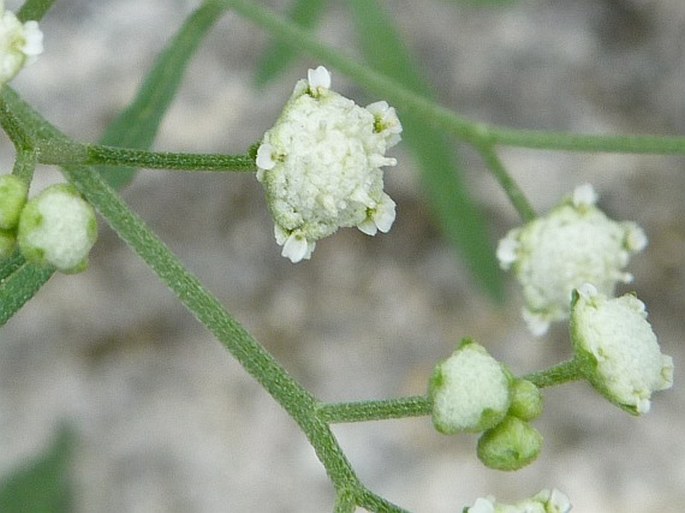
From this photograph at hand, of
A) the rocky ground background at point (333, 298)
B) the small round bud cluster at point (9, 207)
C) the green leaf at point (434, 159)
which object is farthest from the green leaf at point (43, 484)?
the small round bud cluster at point (9, 207)

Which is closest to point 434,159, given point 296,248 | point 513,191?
point 513,191

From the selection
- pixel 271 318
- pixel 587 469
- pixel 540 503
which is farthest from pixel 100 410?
pixel 540 503

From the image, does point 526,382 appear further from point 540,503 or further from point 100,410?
point 100,410

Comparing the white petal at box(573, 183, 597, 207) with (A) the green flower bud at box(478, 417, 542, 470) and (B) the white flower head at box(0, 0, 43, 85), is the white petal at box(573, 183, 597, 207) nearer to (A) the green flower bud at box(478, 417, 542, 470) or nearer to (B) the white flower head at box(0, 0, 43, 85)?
(A) the green flower bud at box(478, 417, 542, 470)

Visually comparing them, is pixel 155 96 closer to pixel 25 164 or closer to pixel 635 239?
pixel 25 164

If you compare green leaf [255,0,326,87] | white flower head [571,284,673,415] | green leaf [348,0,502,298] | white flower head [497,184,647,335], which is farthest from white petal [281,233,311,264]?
green leaf [255,0,326,87]
